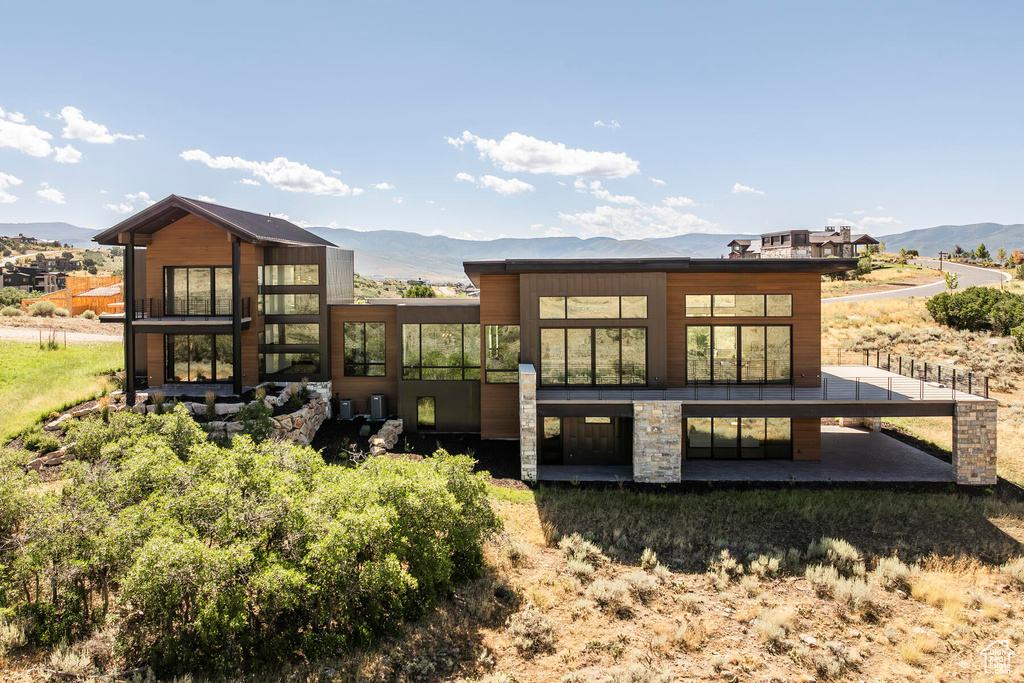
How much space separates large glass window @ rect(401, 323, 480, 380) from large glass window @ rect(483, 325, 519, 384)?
1.59 metres

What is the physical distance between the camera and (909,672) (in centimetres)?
890

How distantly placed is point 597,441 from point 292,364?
1194 cm

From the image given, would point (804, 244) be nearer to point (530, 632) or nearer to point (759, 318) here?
point (759, 318)

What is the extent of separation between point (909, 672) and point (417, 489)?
312 inches

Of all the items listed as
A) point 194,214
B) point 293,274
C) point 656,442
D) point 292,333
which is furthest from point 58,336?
point 656,442

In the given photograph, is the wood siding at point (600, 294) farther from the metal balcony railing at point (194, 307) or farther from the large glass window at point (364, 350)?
the metal balcony railing at point (194, 307)

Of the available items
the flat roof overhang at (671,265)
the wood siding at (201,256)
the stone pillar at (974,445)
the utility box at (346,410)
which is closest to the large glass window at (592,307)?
the flat roof overhang at (671,265)

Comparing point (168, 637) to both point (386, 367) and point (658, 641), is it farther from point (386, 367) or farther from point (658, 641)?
point (386, 367)

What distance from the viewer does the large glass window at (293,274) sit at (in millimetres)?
22516

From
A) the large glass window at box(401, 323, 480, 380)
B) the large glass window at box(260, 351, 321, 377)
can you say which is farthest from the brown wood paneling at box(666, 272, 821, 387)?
the large glass window at box(260, 351, 321, 377)

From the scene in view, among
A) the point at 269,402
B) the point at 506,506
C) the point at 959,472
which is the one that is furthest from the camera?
the point at 269,402

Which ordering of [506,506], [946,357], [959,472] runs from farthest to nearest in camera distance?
1. [946,357]
2. [959,472]
3. [506,506]

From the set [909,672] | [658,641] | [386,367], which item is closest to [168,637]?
[658,641]

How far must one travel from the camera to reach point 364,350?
73.9ft
